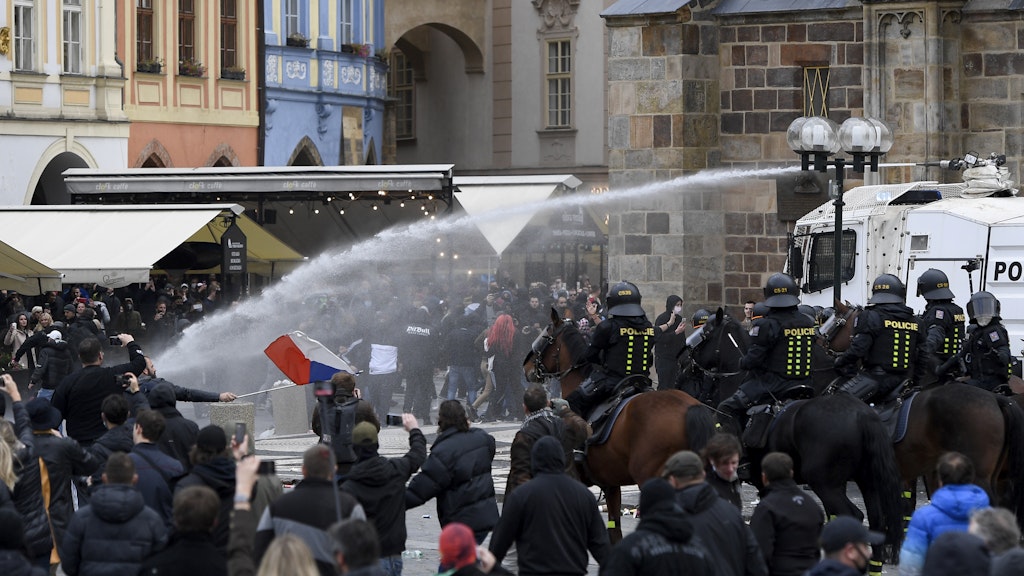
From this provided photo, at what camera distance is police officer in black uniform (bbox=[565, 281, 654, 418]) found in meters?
14.1

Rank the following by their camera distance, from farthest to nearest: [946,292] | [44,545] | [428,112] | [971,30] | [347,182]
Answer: [428,112], [347,182], [971,30], [946,292], [44,545]

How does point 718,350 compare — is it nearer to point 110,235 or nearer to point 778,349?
point 778,349

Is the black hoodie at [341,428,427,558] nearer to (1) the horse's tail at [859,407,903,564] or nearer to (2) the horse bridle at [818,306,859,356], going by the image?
(1) the horse's tail at [859,407,903,564]

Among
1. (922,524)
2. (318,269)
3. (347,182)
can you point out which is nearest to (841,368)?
(922,524)

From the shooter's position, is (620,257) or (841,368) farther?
(620,257)

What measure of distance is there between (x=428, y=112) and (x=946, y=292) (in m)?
38.5

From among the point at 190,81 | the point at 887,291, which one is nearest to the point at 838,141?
the point at 887,291

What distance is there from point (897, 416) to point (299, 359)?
5.58 metres

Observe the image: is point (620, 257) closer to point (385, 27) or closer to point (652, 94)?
point (652, 94)

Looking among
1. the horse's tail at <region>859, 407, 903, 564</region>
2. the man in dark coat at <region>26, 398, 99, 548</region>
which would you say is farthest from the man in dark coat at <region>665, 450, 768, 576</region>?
the man in dark coat at <region>26, 398, 99, 548</region>

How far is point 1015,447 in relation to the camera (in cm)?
1327

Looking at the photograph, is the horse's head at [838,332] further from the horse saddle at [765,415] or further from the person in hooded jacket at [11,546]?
the person in hooded jacket at [11,546]

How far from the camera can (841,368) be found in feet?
47.6

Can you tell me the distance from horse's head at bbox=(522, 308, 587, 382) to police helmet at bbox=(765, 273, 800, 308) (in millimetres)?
1826
